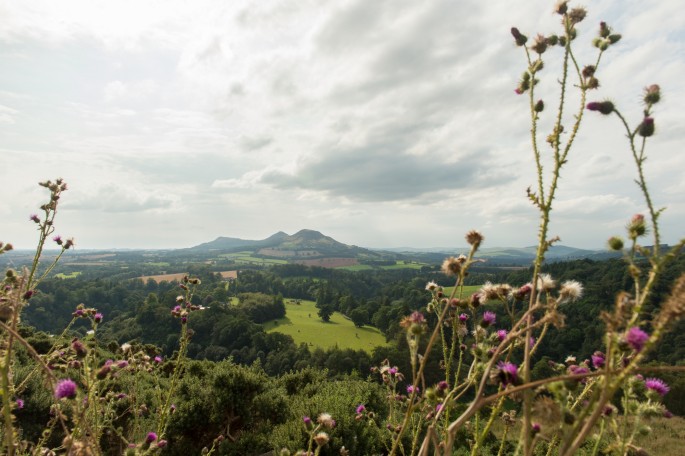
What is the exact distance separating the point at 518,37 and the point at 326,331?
2929 inches

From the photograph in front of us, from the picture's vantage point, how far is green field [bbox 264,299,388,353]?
214 feet

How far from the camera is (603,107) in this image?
166cm

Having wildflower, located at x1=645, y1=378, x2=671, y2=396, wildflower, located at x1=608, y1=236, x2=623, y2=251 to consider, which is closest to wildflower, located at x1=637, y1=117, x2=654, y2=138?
wildflower, located at x1=608, y1=236, x2=623, y2=251

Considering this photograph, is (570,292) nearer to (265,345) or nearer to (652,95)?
(652,95)

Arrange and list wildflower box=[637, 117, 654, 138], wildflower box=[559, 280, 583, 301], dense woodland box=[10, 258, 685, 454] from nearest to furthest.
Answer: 1. wildflower box=[637, 117, 654, 138]
2. wildflower box=[559, 280, 583, 301]
3. dense woodland box=[10, 258, 685, 454]

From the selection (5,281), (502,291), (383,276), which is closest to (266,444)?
(5,281)

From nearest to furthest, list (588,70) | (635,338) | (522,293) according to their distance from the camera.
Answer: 1. (635,338)
2. (588,70)
3. (522,293)

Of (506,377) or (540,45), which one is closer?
(506,377)

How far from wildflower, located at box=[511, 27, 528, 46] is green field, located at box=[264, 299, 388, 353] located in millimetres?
61360

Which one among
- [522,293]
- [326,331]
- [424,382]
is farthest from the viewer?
[326,331]

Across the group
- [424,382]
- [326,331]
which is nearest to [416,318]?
[424,382]

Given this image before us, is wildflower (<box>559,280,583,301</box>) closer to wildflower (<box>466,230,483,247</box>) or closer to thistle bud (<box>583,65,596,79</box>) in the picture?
wildflower (<box>466,230,483,247</box>)

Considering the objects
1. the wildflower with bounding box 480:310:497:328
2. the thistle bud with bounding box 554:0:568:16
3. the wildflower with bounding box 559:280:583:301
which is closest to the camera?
the wildflower with bounding box 559:280:583:301

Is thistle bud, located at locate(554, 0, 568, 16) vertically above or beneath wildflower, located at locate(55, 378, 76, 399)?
above
